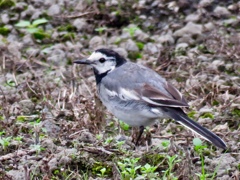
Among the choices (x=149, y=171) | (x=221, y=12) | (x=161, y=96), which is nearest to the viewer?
(x=149, y=171)

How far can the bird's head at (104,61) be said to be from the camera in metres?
7.18

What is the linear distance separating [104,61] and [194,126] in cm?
156

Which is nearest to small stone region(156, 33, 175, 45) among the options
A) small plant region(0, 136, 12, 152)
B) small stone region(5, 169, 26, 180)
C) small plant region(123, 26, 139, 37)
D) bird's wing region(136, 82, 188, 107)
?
small plant region(123, 26, 139, 37)

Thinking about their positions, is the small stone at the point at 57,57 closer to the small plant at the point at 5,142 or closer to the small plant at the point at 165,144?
the small plant at the point at 5,142

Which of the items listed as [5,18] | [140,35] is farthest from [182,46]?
[5,18]

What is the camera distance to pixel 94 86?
26.7 ft

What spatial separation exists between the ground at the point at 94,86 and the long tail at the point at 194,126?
0.19 meters

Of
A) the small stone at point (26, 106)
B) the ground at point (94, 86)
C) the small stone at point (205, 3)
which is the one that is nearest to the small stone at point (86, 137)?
the ground at point (94, 86)

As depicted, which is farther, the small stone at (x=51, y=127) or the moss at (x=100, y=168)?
the small stone at (x=51, y=127)

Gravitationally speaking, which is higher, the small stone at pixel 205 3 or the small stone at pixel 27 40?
the small stone at pixel 205 3

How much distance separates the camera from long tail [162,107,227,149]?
5.87m

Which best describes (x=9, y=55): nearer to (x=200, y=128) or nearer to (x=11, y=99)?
(x=11, y=99)

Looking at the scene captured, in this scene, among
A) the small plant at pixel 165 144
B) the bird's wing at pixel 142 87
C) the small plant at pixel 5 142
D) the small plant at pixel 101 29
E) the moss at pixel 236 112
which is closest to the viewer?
the small plant at pixel 5 142

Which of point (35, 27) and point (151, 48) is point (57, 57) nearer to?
point (35, 27)
